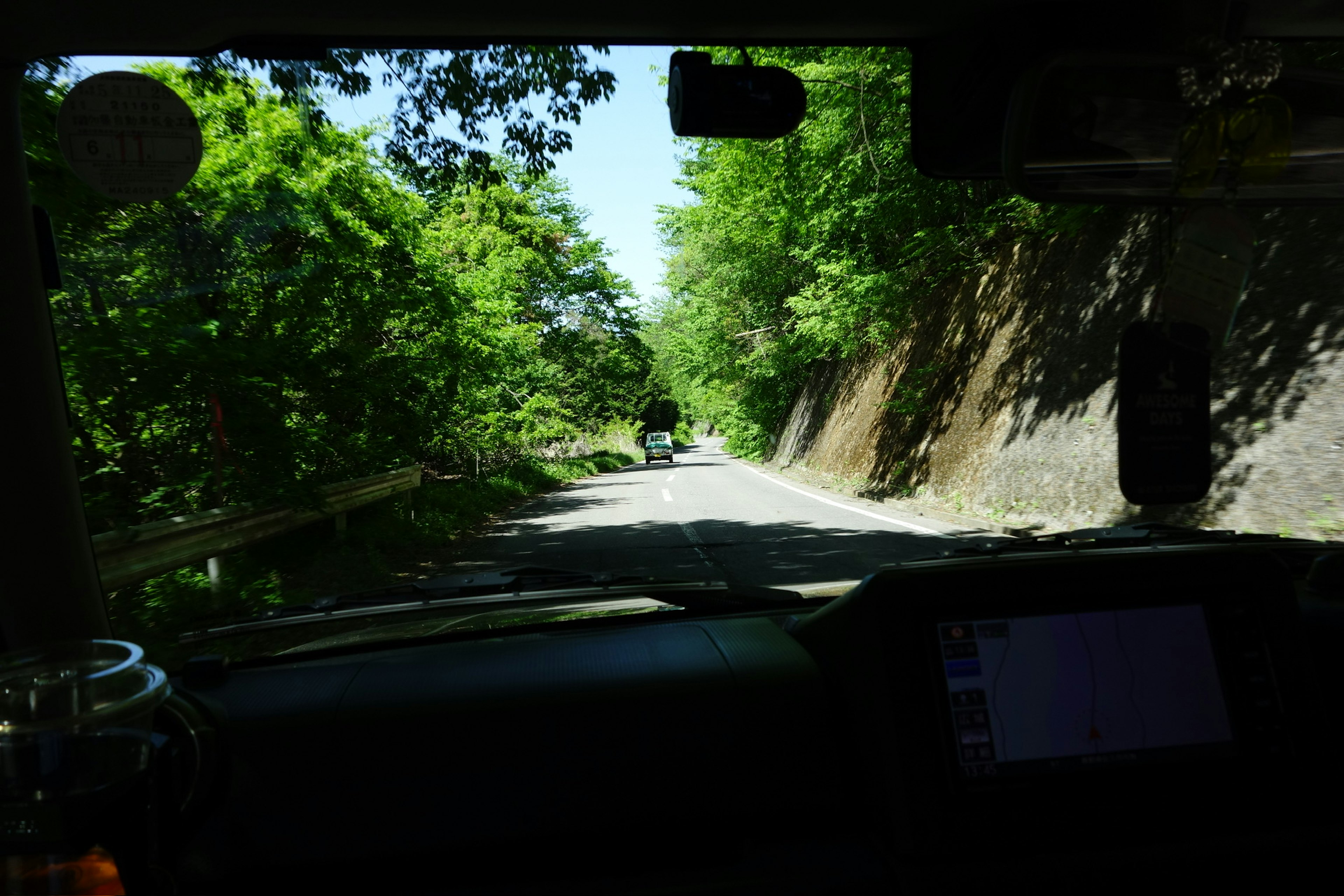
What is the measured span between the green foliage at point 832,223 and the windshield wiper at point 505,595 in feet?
5.53

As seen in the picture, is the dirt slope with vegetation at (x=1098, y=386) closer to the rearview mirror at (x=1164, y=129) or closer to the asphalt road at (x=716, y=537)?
the rearview mirror at (x=1164, y=129)

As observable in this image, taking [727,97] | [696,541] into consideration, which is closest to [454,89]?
[727,97]

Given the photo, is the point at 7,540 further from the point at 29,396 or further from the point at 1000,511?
the point at 1000,511

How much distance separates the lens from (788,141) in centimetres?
488

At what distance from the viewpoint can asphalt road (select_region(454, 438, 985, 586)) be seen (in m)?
8.05

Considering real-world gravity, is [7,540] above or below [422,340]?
below

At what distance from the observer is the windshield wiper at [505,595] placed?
2.82 m

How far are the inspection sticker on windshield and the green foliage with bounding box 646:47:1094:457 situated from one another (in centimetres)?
178

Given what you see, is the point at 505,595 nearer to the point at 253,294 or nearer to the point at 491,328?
the point at 253,294

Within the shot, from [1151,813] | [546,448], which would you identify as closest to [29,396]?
[1151,813]

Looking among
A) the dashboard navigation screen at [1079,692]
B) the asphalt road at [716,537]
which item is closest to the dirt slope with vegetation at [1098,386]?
the dashboard navigation screen at [1079,692]

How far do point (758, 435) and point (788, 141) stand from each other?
40.6 meters

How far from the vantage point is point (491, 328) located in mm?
9047

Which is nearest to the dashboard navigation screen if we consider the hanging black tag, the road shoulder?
the hanging black tag
